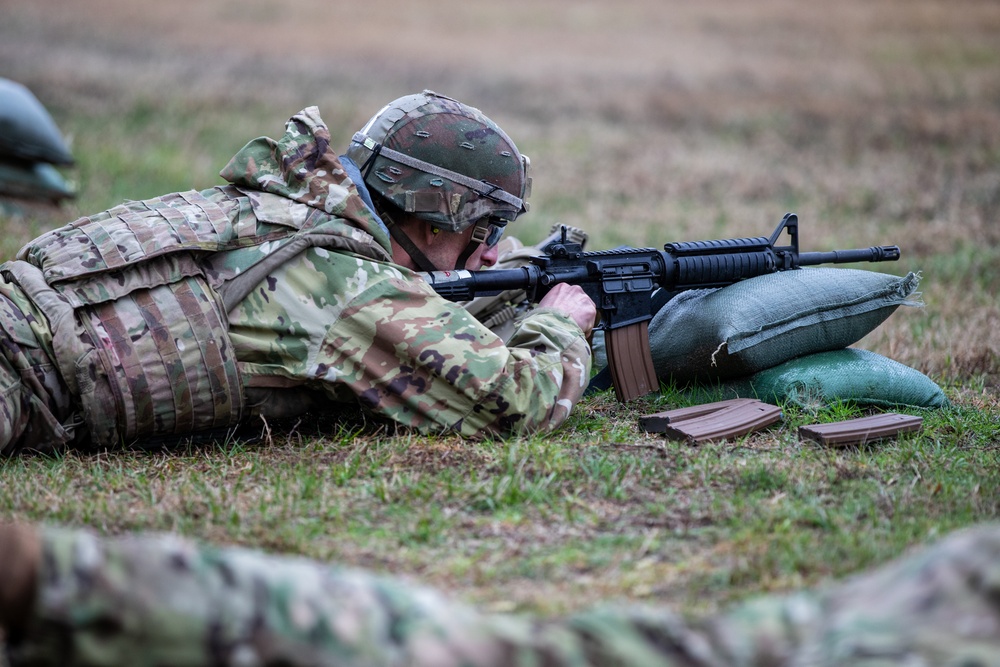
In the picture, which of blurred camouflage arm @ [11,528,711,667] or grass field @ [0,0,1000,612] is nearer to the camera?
blurred camouflage arm @ [11,528,711,667]

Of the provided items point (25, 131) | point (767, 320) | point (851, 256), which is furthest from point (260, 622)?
point (25, 131)

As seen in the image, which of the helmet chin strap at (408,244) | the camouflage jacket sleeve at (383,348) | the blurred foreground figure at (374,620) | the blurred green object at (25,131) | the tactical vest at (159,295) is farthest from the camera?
the blurred green object at (25,131)

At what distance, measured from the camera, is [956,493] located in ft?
13.1

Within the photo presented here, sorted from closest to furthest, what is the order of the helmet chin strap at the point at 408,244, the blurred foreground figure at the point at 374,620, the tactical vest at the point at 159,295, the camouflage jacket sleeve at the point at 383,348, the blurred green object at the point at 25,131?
the blurred foreground figure at the point at 374,620 < the tactical vest at the point at 159,295 < the camouflage jacket sleeve at the point at 383,348 < the helmet chin strap at the point at 408,244 < the blurred green object at the point at 25,131

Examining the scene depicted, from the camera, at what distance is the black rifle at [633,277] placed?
16.4 feet

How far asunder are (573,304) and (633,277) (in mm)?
388

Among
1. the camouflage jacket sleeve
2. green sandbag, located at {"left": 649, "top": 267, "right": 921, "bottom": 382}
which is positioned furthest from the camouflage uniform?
green sandbag, located at {"left": 649, "top": 267, "right": 921, "bottom": 382}

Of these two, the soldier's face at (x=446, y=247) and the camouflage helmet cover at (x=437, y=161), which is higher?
the camouflage helmet cover at (x=437, y=161)

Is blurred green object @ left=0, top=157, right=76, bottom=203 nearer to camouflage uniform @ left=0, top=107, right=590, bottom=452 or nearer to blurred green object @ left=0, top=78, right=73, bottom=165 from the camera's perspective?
blurred green object @ left=0, top=78, right=73, bottom=165

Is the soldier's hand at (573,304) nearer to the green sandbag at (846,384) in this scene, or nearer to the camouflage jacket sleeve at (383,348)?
the camouflage jacket sleeve at (383,348)

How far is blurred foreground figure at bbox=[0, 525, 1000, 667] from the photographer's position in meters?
2.08

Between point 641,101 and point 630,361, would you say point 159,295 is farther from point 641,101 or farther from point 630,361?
point 641,101

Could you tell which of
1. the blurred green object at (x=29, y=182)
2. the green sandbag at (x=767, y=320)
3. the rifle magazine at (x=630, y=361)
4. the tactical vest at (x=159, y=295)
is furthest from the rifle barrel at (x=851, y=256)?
the blurred green object at (x=29, y=182)

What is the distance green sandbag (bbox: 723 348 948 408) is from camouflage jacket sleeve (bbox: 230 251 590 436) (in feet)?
4.43
